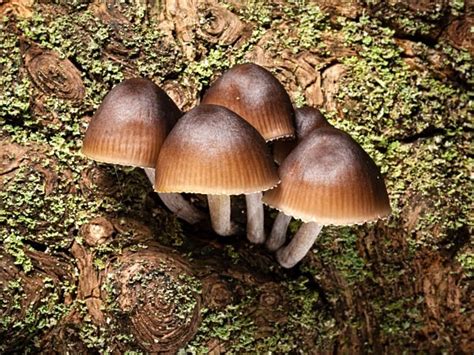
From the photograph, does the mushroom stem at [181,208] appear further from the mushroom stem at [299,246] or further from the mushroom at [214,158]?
the mushroom at [214,158]

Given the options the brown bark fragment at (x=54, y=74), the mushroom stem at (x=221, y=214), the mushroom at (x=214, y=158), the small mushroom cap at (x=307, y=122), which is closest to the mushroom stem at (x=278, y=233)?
the mushroom stem at (x=221, y=214)

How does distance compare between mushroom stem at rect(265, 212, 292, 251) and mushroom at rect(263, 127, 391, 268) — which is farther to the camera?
mushroom stem at rect(265, 212, 292, 251)

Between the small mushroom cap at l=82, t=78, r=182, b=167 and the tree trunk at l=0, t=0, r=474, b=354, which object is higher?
the small mushroom cap at l=82, t=78, r=182, b=167

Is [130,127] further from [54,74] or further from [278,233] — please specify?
[278,233]

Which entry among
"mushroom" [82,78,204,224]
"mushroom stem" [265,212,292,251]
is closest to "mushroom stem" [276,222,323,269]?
"mushroom stem" [265,212,292,251]

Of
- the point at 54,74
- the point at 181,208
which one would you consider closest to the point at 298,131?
the point at 181,208

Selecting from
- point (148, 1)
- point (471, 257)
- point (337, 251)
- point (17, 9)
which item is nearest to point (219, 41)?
point (148, 1)

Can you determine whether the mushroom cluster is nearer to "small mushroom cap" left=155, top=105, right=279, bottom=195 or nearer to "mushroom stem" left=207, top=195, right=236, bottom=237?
"small mushroom cap" left=155, top=105, right=279, bottom=195

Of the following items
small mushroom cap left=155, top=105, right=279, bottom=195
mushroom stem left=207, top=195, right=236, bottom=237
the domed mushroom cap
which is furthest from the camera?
mushroom stem left=207, top=195, right=236, bottom=237
